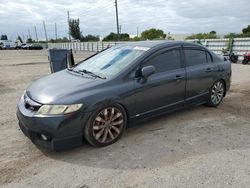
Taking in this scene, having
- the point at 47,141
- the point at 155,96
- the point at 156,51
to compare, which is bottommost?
the point at 47,141

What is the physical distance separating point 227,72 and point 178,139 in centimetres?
258

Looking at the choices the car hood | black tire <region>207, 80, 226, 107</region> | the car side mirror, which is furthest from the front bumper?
black tire <region>207, 80, 226, 107</region>

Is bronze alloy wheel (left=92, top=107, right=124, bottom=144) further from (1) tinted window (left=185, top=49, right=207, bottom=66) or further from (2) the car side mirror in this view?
(1) tinted window (left=185, top=49, right=207, bottom=66)

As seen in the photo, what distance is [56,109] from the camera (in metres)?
3.63

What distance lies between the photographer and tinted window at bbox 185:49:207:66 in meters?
5.29

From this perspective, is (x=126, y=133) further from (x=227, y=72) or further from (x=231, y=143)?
(x=227, y=72)

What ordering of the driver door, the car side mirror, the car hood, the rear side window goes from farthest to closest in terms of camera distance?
the rear side window, the driver door, the car side mirror, the car hood

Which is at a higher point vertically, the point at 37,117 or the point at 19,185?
the point at 37,117

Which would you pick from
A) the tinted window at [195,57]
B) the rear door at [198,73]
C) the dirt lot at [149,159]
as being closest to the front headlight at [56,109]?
the dirt lot at [149,159]

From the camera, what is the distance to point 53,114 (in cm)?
360

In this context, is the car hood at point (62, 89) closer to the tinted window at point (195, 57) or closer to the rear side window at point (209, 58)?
Answer: the tinted window at point (195, 57)

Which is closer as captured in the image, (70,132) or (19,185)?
(19,185)

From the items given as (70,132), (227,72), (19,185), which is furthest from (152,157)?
(227,72)

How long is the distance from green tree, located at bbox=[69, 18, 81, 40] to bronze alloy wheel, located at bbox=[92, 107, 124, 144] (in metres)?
66.2
